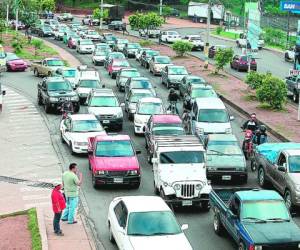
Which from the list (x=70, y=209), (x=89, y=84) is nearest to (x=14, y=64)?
(x=89, y=84)

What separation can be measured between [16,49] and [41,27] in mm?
24092

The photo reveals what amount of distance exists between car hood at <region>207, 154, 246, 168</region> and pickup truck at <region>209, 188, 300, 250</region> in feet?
20.0

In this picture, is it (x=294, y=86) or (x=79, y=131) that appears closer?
(x=79, y=131)

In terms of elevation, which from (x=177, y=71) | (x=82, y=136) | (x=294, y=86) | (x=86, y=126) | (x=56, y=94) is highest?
(x=177, y=71)

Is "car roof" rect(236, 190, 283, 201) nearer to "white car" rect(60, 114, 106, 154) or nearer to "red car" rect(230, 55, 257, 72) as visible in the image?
"white car" rect(60, 114, 106, 154)

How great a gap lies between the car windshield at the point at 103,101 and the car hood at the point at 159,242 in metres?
19.7

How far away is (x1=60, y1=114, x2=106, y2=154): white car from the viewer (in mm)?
30450

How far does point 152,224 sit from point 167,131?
514 inches

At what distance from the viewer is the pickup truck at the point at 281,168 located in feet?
75.9

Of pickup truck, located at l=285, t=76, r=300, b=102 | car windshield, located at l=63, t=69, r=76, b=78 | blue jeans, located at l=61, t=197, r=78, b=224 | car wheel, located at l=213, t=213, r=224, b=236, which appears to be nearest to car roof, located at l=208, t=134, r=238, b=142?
car wheel, located at l=213, t=213, r=224, b=236

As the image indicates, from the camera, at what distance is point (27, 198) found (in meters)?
24.4

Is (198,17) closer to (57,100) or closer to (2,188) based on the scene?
(57,100)

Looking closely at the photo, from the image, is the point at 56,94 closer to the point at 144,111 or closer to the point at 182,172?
the point at 144,111

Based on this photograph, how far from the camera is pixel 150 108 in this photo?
3538 centimetres
